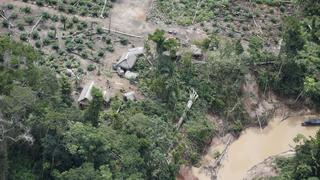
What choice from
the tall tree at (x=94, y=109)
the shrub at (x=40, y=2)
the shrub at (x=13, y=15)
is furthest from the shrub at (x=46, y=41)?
the tall tree at (x=94, y=109)

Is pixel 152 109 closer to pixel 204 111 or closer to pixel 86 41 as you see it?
pixel 204 111

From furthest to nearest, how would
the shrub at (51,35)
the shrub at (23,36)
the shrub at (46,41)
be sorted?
the shrub at (51,35), the shrub at (46,41), the shrub at (23,36)

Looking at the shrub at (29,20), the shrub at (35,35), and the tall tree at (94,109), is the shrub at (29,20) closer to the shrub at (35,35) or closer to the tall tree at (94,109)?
the shrub at (35,35)

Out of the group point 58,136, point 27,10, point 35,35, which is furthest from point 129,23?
point 58,136

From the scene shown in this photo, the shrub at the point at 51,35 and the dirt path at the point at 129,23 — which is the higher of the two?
the dirt path at the point at 129,23

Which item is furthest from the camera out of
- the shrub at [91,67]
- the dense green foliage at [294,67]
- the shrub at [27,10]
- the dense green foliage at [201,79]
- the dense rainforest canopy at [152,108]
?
the shrub at [27,10]

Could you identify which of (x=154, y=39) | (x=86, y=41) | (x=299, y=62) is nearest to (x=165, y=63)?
(x=154, y=39)

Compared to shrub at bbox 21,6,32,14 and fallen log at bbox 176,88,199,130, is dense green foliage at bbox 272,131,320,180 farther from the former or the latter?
shrub at bbox 21,6,32,14

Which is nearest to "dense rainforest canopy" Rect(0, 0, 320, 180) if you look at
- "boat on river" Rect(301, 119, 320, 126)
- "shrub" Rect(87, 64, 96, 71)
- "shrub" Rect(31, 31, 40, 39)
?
"boat on river" Rect(301, 119, 320, 126)
